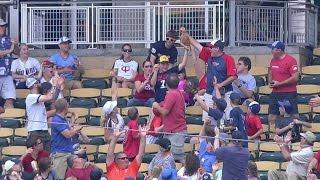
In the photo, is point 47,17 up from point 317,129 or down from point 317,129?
up

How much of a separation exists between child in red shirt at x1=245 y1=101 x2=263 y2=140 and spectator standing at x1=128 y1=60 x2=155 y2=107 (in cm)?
206

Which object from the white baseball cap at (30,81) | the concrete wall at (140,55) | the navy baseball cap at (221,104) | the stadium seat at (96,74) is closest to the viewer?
the navy baseball cap at (221,104)

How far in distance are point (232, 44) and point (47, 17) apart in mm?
3480

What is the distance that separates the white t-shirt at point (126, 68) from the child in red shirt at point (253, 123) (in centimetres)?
315

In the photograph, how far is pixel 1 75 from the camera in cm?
3048

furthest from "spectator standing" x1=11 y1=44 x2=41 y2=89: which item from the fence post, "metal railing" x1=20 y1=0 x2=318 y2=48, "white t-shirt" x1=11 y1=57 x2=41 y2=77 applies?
the fence post

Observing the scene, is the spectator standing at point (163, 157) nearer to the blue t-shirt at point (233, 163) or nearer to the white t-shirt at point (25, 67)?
the blue t-shirt at point (233, 163)

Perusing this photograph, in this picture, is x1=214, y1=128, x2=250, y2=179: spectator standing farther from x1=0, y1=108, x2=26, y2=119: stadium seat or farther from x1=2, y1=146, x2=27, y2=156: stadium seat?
x1=0, y1=108, x2=26, y2=119: stadium seat

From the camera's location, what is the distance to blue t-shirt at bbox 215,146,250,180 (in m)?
24.7

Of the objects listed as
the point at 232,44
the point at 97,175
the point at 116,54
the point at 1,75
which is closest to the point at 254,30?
the point at 232,44

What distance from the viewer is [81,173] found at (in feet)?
85.0

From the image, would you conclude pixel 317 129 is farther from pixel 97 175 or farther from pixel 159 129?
pixel 97 175

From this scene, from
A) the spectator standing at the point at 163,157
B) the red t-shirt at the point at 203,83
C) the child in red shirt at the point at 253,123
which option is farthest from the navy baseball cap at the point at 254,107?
the spectator standing at the point at 163,157

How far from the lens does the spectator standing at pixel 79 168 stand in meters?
25.9
